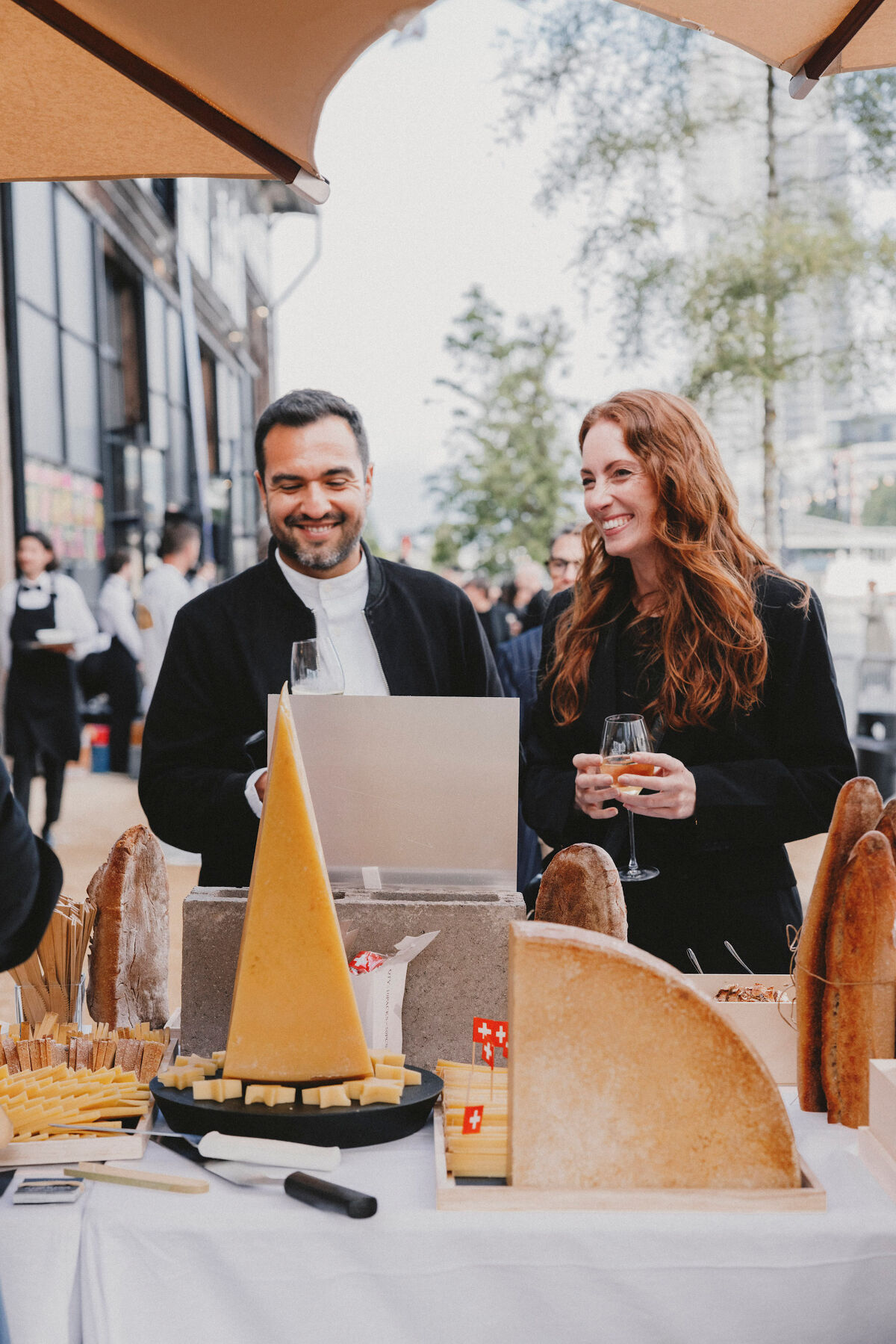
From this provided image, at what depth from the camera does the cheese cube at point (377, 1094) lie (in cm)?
121

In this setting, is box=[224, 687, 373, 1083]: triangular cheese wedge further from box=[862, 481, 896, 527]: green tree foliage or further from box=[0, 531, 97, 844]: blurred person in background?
box=[862, 481, 896, 527]: green tree foliage

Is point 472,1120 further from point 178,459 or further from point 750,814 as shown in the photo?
point 178,459

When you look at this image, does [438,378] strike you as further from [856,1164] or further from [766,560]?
[856,1164]

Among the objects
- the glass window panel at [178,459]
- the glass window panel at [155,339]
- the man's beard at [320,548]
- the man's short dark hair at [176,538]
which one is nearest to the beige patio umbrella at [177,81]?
the man's beard at [320,548]

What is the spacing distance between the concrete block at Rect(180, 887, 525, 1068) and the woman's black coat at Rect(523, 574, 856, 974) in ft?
1.96

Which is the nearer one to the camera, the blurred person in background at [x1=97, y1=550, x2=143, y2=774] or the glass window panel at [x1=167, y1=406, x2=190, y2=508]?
the blurred person in background at [x1=97, y1=550, x2=143, y2=774]

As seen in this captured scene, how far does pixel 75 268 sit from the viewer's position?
479 inches

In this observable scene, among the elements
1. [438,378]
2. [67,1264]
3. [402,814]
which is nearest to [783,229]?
[438,378]

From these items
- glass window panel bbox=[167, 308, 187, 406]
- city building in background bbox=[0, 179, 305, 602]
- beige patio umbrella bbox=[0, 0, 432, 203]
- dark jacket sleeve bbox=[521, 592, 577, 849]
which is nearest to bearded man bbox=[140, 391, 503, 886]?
dark jacket sleeve bbox=[521, 592, 577, 849]

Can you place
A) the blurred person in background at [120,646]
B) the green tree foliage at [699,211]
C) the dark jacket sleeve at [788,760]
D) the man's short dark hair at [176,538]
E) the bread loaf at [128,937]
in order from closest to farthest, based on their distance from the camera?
the bread loaf at [128,937] → the dark jacket sleeve at [788,760] → the man's short dark hair at [176,538] → the green tree foliage at [699,211] → the blurred person in background at [120,646]

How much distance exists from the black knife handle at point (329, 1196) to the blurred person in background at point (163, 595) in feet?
19.7

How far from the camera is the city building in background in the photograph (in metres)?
10.6

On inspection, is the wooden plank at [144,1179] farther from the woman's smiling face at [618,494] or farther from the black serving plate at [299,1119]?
the woman's smiling face at [618,494]

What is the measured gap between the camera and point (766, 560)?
2070mm
